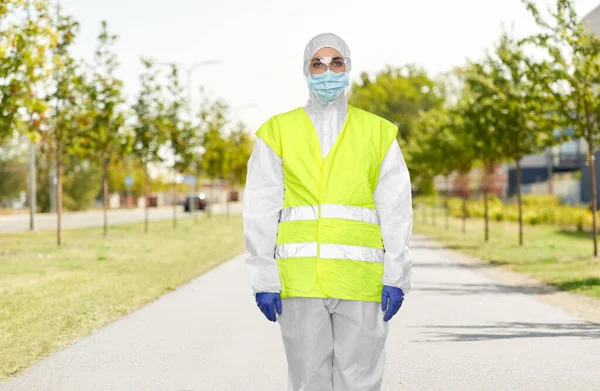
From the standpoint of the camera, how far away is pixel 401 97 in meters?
85.8

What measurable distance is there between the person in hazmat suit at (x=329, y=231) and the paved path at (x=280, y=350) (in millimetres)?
2479

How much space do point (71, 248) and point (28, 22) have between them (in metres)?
7.50

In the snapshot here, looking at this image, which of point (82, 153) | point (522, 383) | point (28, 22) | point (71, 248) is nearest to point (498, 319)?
point (522, 383)

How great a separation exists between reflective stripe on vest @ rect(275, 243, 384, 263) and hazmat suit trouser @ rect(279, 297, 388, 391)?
0.21 metres

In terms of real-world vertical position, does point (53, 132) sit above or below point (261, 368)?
above

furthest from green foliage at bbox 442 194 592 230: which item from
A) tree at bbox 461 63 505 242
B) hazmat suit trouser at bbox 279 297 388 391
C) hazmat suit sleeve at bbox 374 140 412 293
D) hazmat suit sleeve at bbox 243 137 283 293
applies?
hazmat suit sleeve at bbox 243 137 283 293

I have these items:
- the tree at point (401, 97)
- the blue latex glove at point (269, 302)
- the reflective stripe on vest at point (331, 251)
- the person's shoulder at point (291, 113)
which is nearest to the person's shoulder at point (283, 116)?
the person's shoulder at point (291, 113)

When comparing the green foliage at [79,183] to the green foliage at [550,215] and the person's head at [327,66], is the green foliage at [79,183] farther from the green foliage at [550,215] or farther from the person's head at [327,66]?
the person's head at [327,66]

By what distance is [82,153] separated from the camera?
2484 centimetres

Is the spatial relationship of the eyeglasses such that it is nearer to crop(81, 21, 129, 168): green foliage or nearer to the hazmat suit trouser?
the hazmat suit trouser

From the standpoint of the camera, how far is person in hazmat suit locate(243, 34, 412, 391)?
4074 mm

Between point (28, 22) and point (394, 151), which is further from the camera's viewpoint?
point (28, 22)

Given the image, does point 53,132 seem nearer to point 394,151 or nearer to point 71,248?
point 71,248

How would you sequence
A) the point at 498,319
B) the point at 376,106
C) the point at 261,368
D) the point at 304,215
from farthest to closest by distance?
the point at 376,106 → the point at 498,319 → the point at 261,368 → the point at 304,215
